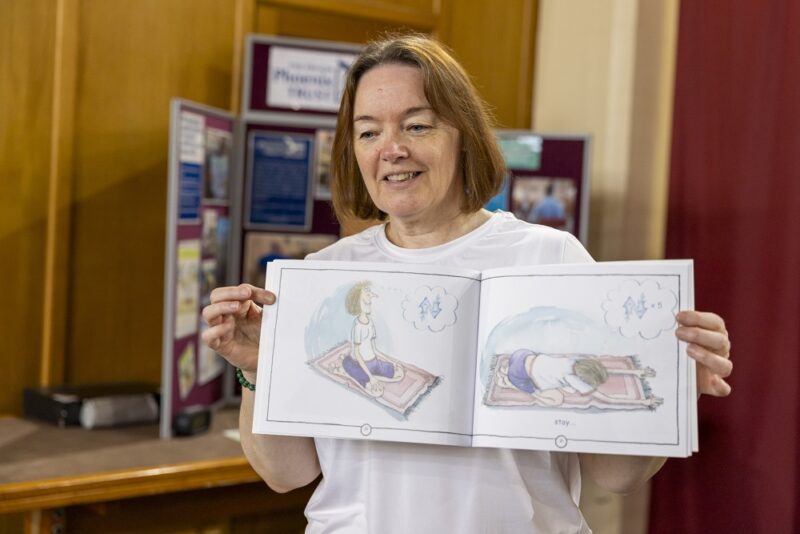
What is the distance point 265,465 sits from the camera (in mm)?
1605

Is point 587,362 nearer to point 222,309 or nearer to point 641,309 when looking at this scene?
point 641,309

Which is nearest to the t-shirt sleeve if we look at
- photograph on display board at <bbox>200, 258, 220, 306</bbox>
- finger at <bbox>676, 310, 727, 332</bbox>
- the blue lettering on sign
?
finger at <bbox>676, 310, 727, 332</bbox>

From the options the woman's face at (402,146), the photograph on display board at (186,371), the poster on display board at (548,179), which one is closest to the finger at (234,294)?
the woman's face at (402,146)

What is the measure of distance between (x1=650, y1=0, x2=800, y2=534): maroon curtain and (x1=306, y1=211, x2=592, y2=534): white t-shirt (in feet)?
5.93

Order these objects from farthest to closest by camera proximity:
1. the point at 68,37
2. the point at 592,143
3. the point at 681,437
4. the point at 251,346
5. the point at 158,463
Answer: the point at 592,143 → the point at 68,37 → the point at 158,463 → the point at 251,346 → the point at 681,437

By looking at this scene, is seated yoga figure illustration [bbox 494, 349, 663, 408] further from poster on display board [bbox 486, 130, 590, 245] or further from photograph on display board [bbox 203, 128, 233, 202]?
poster on display board [bbox 486, 130, 590, 245]

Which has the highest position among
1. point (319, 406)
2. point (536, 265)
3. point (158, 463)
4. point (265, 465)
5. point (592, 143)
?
point (592, 143)

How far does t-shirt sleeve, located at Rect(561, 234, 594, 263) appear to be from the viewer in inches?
58.9

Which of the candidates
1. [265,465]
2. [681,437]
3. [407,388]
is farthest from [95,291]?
[681,437]

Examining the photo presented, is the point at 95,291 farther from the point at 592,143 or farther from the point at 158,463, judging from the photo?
the point at 592,143

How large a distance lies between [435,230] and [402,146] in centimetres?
16

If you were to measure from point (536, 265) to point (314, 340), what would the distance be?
0.34 metres

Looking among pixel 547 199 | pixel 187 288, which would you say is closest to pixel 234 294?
pixel 187 288

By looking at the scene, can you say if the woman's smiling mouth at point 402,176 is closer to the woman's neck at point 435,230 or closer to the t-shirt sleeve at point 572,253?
the woman's neck at point 435,230
